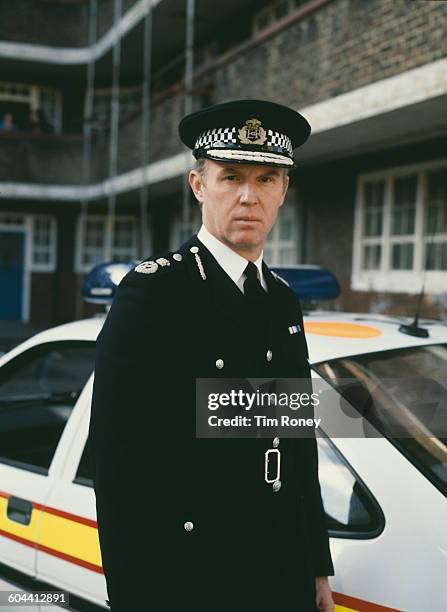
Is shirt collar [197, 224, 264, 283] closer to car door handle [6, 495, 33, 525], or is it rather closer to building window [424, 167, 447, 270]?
car door handle [6, 495, 33, 525]

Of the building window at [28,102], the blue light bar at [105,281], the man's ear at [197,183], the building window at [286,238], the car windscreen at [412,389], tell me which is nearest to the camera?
the man's ear at [197,183]

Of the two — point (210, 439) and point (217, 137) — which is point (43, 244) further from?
point (210, 439)

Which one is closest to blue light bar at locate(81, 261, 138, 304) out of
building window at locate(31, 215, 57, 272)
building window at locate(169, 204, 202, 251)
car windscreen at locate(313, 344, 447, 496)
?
car windscreen at locate(313, 344, 447, 496)

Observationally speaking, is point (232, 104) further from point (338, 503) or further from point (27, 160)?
point (27, 160)

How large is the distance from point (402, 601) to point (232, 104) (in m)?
1.25

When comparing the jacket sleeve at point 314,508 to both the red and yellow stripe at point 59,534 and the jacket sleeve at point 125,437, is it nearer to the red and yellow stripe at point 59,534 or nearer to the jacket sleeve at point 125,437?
the jacket sleeve at point 125,437

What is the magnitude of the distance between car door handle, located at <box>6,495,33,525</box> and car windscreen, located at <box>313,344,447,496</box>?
124 cm

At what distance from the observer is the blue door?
19.3 metres

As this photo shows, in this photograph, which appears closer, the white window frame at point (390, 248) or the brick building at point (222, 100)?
the brick building at point (222, 100)

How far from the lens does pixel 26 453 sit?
3.55 m

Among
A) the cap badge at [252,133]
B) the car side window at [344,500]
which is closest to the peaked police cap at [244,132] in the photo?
the cap badge at [252,133]

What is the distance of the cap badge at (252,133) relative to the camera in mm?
1741

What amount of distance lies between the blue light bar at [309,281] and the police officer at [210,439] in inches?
56.1

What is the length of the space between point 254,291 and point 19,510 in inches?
58.6
